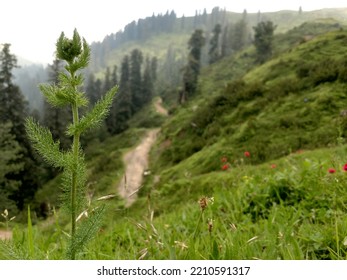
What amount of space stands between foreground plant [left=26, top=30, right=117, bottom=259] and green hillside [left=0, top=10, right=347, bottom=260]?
213 mm

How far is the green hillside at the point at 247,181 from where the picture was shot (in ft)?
9.10

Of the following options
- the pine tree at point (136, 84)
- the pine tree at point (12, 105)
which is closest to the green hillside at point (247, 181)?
the pine tree at point (12, 105)

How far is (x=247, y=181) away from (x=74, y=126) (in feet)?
13.4

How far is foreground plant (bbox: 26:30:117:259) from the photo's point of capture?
1802 millimetres

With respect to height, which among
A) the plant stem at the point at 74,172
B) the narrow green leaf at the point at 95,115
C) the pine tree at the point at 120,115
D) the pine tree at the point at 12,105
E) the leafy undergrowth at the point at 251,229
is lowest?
the pine tree at the point at 120,115

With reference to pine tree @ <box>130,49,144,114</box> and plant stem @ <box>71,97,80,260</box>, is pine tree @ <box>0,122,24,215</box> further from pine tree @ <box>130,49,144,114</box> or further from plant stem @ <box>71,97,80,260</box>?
pine tree @ <box>130,49,144,114</box>

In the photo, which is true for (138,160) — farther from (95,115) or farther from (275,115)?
(95,115)

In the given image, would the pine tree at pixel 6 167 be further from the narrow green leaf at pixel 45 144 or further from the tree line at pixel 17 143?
the narrow green leaf at pixel 45 144

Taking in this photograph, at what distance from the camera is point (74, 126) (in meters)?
1.78

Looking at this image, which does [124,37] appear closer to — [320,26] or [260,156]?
[320,26]

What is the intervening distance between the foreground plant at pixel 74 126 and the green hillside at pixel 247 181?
213 millimetres

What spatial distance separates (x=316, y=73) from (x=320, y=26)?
76.0 metres
